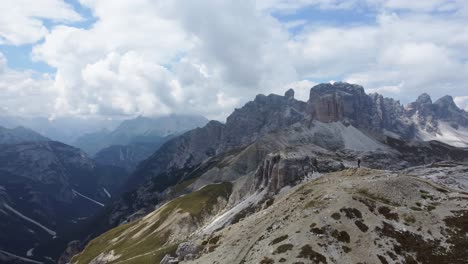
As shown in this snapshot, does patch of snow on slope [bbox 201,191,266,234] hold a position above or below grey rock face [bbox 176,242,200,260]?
below

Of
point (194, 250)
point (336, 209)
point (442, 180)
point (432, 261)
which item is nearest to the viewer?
point (432, 261)

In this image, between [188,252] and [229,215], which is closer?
[188,252]

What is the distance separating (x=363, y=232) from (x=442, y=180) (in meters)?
152

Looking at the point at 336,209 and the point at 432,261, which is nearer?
the point at 432,261

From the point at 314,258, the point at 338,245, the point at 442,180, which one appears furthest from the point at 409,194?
the point at 442,180

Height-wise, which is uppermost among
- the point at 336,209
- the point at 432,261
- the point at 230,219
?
the point at 336,209

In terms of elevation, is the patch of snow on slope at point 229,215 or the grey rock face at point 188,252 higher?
the grey rock face at point 188,252

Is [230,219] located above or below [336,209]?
below

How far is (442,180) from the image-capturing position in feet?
650

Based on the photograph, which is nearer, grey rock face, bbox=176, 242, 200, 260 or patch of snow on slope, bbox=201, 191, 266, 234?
grey rock face, bbox=176, 242, 200, 260

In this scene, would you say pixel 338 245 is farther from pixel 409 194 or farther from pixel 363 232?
pixel 409 194

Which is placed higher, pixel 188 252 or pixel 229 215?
pixel 188 252

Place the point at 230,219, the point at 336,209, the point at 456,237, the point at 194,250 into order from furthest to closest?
the point at 230,219, the point at 194,250, the point at 336,209, the point at 456,237

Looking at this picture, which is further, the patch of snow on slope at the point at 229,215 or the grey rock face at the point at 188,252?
the patch of snow on slope at the point at 229,215
